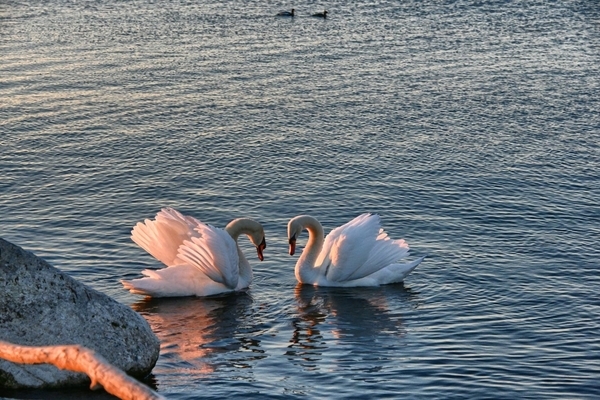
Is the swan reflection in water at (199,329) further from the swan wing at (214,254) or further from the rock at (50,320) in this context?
the rock at (50,320)

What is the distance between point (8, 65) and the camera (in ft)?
90.2

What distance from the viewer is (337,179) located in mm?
18000

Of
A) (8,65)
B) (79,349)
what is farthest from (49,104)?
(79,349)

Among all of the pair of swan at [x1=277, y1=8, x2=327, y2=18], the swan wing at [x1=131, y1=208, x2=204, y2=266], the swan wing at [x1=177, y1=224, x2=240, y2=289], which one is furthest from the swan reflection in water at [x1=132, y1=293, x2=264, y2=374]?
the pair of swan at [x1=277, y1=8, x2=327, y2=18]

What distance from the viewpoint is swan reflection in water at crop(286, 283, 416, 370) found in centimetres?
1162

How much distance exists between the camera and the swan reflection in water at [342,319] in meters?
11.6

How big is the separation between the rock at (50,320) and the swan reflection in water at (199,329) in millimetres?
979

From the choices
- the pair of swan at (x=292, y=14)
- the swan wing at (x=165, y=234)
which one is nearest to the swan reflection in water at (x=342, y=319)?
the swan wing at (x=165, y=234)

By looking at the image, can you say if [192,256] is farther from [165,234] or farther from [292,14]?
[292,14]

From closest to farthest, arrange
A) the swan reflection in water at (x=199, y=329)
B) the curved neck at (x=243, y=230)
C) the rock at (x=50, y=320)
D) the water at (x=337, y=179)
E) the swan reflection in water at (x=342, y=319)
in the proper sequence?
the rock at (x=50, y=320) < the swan reflection in water at (x=199, y=329) < the water at (x=337, y=179) < the swan reflection in water at (x=342, y=319) < the curved neck at (x=243, y=230)

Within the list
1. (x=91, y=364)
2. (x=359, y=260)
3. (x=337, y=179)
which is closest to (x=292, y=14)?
(x=337, y=179)

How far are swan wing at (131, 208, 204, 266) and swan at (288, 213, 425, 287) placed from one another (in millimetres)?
1472

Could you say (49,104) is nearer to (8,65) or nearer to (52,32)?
(8,65)

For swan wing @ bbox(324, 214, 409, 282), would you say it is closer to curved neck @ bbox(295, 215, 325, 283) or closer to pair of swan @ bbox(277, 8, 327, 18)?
curved neck @ bbox(295, 215, 325, 283)
